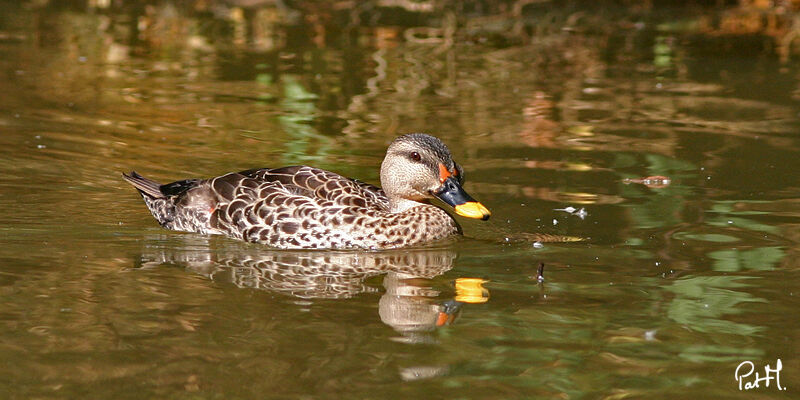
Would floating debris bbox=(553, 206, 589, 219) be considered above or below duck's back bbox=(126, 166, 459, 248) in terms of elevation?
below

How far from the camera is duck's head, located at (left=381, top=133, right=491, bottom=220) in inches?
352

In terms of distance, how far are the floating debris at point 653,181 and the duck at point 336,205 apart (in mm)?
2135

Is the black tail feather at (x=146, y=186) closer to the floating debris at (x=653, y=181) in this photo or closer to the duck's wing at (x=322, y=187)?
the duck's wing at (x=322, y=187)

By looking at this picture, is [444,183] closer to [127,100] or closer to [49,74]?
[127,100]

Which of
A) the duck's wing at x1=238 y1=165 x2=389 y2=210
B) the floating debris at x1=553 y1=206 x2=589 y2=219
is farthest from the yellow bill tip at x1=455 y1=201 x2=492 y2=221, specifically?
the floating debris at x1=553 y1=206 x2=589 y2=219

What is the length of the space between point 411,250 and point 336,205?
0.63 m

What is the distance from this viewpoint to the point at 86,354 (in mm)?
6180

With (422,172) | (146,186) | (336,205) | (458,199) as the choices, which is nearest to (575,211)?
(458,199)

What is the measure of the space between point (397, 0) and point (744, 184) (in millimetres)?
11919

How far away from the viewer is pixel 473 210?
8.67 metres

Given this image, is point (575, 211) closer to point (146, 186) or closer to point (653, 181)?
point (653, 181)

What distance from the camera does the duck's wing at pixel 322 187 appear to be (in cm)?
903

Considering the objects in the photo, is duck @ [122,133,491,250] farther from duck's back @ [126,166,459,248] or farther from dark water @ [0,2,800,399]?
dark water @ [0,2,800,399]

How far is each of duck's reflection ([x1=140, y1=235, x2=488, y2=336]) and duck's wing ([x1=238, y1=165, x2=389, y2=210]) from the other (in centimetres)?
49
